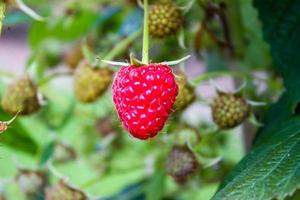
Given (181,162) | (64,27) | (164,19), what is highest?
(64,27)

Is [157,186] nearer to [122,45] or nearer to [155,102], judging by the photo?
[122,45]

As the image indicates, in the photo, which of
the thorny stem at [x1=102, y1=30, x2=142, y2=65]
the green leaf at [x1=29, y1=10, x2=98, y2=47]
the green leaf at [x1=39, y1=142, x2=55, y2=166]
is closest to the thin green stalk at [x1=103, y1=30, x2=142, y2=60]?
the thorny stem at [x1=102, y1=30, x2=142, y2=65]

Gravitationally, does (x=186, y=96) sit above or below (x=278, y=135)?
above

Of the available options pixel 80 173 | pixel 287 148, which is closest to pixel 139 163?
pixel 80 173

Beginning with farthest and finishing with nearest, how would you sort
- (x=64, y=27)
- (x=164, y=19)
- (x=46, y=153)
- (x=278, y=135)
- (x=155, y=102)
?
1. (x=64, y=27)
2. (x=46, y=153)
3. (x=164, y=19)
4. (x=278, y=135)
5. (x=155, y=102)

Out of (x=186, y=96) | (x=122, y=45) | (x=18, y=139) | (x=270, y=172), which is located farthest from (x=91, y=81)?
(x=270, y=172)

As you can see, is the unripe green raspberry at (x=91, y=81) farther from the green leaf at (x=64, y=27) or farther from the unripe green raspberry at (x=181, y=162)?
the green leaf at (x=64, y=27)

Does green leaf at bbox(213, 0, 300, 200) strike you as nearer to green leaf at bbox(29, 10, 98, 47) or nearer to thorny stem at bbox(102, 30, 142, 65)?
thorny stem at bbox(102, 30, 142, 65)

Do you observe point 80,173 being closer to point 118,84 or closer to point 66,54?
point 66,54

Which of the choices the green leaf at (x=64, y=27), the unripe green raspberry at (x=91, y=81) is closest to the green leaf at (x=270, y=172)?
the unripe green raspberry at (x=91, y=81)
